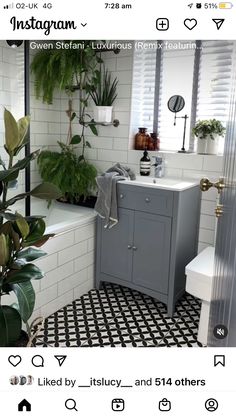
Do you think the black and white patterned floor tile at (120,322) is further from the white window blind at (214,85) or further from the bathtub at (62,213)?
the white window blind at (214,85)

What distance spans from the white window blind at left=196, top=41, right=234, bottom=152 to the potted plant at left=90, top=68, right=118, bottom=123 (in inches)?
21.4

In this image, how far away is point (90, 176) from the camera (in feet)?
7.34

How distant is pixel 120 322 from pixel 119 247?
0.43 m

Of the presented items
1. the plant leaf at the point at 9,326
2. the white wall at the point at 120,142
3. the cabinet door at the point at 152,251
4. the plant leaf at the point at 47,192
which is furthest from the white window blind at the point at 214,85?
the plant leaf at the point at 9,326

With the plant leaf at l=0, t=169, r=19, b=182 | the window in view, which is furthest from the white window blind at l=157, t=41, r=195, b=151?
the plant leaf at l=0, t=169, r=19, b=182

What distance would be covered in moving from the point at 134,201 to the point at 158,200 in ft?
0.50

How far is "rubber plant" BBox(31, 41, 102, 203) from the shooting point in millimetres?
2012

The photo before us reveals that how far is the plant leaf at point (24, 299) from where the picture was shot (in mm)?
954

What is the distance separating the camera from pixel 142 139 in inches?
88.5
